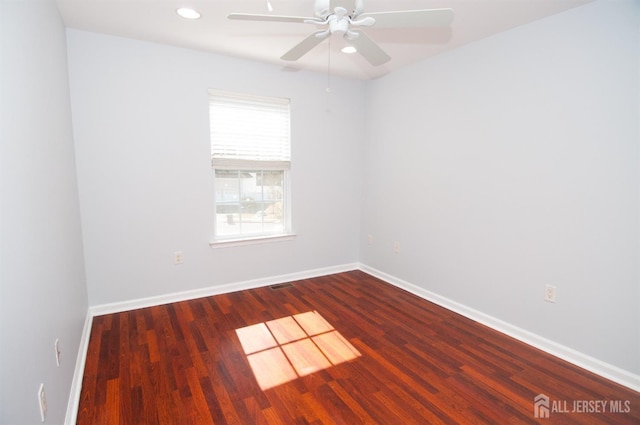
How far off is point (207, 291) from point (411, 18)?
3.07 m

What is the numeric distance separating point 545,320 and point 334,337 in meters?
1.66

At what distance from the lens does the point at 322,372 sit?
7.08 feet

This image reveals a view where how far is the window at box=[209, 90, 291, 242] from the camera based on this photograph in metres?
3.36

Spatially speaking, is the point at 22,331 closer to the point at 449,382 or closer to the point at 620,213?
the point at 449,382

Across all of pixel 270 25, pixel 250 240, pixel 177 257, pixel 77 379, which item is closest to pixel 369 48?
pixel 270 25

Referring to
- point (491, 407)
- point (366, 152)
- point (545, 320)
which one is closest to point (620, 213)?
point (545, 320)

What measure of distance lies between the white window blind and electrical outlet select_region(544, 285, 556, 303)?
8.99ft

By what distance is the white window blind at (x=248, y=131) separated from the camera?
3328 mm

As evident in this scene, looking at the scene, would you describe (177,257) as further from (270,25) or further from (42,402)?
(270,25)

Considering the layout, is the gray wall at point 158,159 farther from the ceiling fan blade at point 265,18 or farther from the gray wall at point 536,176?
the ceiling fan blade at point 265,18

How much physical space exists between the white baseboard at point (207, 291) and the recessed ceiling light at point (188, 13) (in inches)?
99.0

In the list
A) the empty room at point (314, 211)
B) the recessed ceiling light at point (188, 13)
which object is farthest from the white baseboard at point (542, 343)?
the recessed ceiling light at point (188, 13)

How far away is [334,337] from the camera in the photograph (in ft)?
8.56

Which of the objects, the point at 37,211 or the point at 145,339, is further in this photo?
→ the point at 145,339
